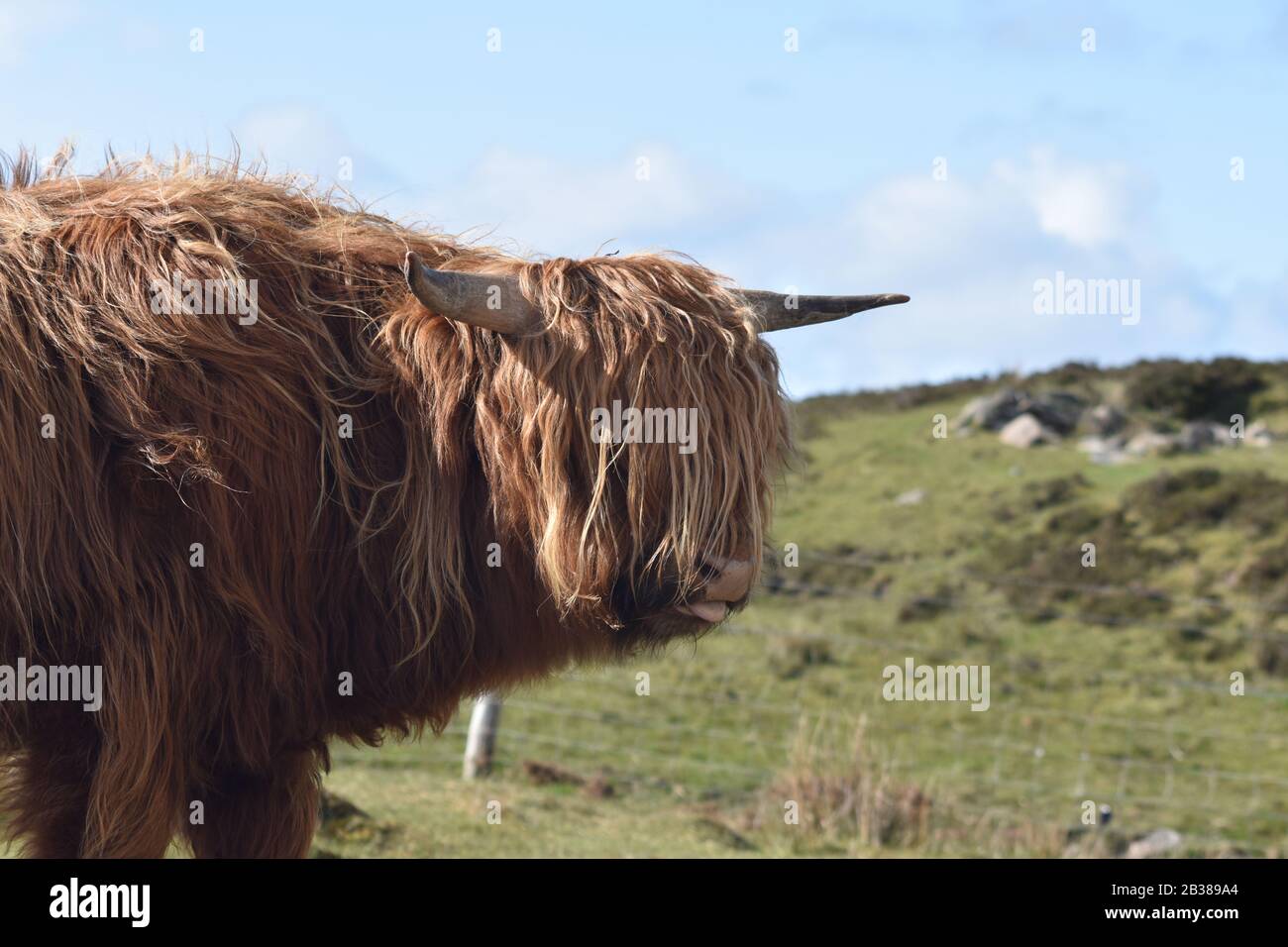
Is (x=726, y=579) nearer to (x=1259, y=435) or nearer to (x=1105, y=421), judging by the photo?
(x=1259, y=435)

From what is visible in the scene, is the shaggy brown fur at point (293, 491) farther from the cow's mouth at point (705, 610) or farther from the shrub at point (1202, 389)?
the shrub at point (1202, 389)

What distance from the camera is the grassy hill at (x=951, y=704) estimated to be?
9.20m

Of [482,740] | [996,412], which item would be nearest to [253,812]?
[482,740]

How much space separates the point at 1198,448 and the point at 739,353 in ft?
82.0

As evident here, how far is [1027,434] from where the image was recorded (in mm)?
28375

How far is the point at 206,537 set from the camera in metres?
3.27

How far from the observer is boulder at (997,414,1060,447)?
2823 centimetres

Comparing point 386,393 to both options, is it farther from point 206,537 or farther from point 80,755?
point 80,755

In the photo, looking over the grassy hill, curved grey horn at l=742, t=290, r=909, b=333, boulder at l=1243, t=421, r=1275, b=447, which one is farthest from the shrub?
curved grey horn at l=742, t=290, r=909, b=333

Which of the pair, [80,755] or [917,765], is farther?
[917,765]

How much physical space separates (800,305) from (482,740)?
7.29 metres

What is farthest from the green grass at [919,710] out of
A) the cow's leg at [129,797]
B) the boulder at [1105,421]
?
the boulder at [1105,421]

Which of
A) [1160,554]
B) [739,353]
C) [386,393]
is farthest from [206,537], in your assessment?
[1160,554]

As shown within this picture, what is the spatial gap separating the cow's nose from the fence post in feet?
23.2
